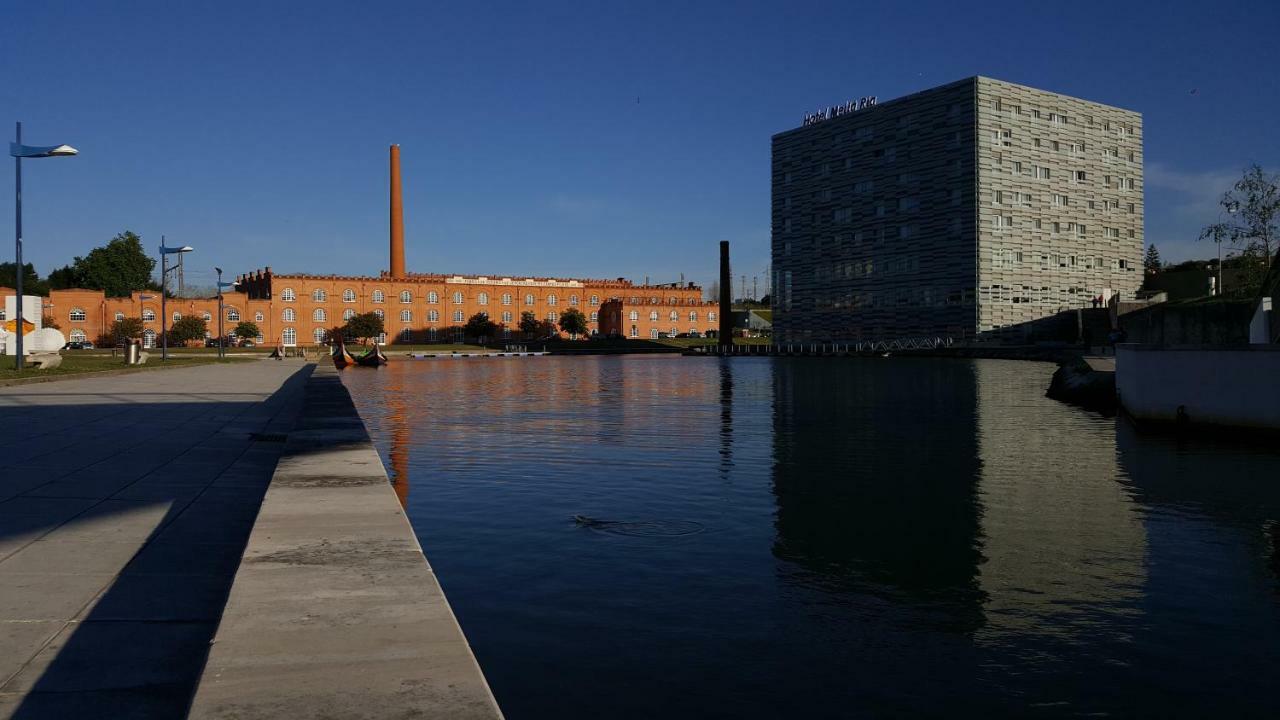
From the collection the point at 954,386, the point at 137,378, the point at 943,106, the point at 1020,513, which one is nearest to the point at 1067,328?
the point at 943,106

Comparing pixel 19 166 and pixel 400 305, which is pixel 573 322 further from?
pixel 19 166

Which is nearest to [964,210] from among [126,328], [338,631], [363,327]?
[363,327]

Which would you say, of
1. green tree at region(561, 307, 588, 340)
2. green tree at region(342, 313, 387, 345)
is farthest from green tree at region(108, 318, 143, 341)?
green tree at region(561, 307, 588, 340)

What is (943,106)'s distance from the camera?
92125 mm

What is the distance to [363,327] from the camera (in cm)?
12669

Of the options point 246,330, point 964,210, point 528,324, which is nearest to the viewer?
point 964,210

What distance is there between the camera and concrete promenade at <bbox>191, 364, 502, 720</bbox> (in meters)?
3.77

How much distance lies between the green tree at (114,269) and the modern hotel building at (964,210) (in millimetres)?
116693

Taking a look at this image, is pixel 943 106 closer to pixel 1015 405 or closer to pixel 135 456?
pixel 1015 405

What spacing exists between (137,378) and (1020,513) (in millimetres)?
36604

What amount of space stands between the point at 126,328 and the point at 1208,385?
12797 centimetres

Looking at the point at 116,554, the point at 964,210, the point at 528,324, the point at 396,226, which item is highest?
the point at 396,226

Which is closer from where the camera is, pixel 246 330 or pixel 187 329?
pixel 187 329

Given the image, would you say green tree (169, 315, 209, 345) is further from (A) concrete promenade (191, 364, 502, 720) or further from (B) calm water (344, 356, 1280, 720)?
(A) concrete promenade (191, 364, 502, 720)
